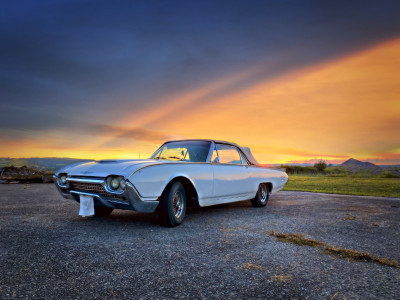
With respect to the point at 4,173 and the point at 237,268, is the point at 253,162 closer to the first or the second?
the point at 237,268

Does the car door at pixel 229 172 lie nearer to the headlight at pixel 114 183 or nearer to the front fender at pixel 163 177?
the front fender at pixel 163 177

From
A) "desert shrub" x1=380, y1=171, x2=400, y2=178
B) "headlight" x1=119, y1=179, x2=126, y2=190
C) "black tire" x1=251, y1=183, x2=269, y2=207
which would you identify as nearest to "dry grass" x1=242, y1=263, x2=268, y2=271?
"headlight" x1=119, y1=179, x2=126, y2=190

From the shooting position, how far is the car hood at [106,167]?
15.1 feet

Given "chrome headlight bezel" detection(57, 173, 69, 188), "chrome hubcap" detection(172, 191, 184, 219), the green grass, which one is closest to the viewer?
"chrome hubcap" detection(172, 191, 184, 219)

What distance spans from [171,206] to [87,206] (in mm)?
1263

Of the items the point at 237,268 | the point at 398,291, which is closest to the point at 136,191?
the point at 237,268

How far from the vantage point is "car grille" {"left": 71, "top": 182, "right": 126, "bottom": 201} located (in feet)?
15.2

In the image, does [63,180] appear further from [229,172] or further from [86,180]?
[229,172]

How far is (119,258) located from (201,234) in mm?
1507

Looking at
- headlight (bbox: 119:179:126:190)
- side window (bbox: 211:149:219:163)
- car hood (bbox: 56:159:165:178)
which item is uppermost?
side window (bbox: 211:149:219:163)

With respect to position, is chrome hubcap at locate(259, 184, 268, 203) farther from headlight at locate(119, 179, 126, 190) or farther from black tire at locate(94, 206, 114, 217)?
Answer: headlight at locate(119, 179, 126, 190)

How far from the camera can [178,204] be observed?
17.1 ft

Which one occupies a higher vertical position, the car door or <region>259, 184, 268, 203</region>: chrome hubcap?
the car door

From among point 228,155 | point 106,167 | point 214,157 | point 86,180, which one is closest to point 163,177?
point 106,167
